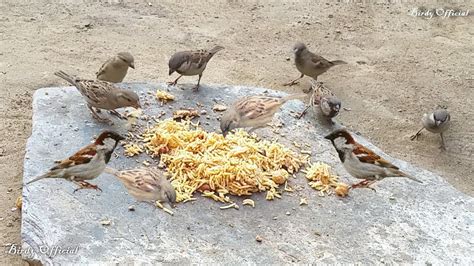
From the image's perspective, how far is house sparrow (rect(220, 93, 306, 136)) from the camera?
205 inches

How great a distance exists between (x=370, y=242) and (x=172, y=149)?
1.75m

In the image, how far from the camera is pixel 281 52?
1050 cm

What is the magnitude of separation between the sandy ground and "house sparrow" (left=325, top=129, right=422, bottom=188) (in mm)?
3444

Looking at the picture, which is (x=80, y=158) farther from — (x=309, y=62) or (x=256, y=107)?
(x=309, y=62)

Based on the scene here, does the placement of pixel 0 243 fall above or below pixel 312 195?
below

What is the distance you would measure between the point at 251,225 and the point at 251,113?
3.08 feet

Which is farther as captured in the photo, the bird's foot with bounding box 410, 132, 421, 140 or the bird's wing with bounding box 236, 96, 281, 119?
the bird's foot with bounding box 410, 132, 421, 140

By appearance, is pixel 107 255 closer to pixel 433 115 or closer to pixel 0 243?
pixel 0 243

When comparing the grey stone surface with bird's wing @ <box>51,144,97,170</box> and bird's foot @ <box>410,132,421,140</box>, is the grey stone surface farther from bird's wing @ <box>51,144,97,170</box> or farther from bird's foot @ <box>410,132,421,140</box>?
bird's foot @ <box>410,132,421,140</box>

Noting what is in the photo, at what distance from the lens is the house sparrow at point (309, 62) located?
30.1ft

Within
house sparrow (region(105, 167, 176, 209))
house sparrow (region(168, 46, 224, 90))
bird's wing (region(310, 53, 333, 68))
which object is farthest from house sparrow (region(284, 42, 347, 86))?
house sparrow (region(105, 167, 176, 209))

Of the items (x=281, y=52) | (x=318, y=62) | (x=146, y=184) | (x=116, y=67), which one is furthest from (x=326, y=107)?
(x=281, y=52)

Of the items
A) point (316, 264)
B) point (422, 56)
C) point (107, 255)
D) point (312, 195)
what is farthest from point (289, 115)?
point (422, 56)

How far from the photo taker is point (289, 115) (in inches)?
251
